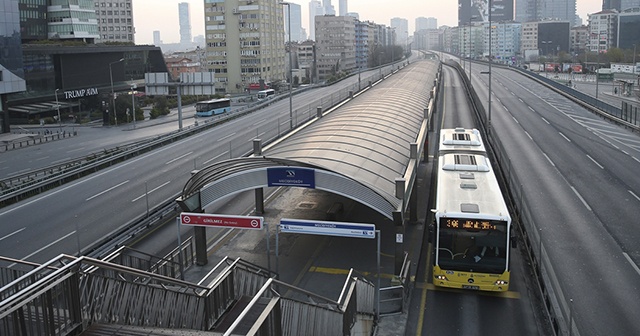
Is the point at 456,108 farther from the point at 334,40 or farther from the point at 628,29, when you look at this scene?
the point at 628,29

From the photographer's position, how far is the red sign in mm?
16570

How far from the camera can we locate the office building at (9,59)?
2061 inches

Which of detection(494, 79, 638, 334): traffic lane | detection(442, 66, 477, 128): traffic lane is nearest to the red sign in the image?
detection(494, 79, 638, 334): traffic lane

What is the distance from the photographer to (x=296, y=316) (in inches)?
374

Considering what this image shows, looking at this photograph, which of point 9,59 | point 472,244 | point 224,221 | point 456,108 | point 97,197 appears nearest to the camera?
point 472,244

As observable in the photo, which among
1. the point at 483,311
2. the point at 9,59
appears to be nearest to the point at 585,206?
the point at 483,311

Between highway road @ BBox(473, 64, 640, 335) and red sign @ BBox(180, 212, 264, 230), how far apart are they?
840cm

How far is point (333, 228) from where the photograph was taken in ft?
52.3

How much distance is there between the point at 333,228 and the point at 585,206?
537 inches

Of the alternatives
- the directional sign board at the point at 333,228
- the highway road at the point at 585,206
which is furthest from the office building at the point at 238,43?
the directional sign board at the point at 333,228

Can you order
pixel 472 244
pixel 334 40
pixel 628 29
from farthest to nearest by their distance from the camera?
pixel 334 40
pixel 628 29
pixel 472 244

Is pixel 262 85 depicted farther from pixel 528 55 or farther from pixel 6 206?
pixel 528 55

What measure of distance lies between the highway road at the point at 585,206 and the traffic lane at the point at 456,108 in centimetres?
279

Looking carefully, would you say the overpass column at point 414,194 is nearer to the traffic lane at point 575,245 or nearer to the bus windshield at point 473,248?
the traffic lane at point 575,245
